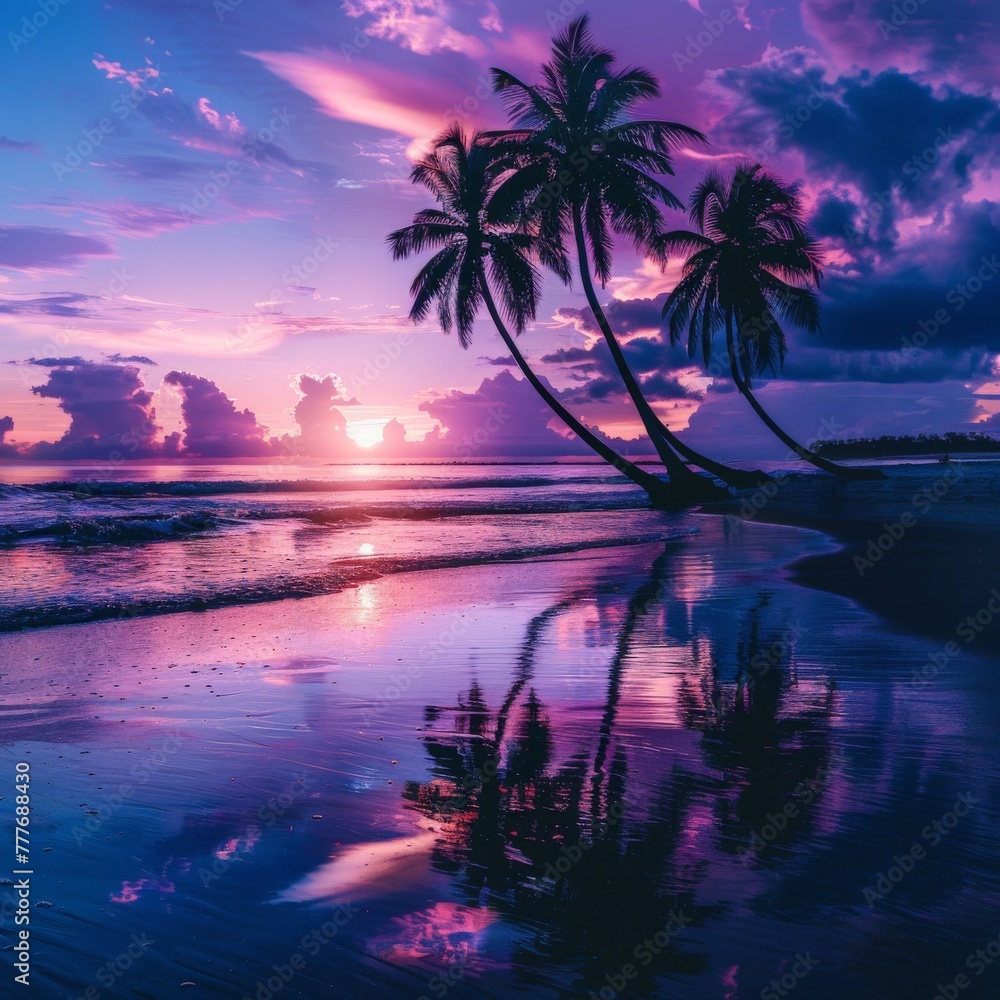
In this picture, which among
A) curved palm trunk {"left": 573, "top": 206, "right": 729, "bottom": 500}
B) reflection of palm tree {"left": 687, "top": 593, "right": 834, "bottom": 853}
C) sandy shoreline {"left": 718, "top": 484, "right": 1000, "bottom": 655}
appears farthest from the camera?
curved palm trunk {"left": 573, "top": 206, "right": 729, "bottom": 500}

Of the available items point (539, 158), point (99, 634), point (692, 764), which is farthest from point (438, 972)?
point (539, 158)

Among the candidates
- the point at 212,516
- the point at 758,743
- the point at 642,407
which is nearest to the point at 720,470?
the point at 642,407

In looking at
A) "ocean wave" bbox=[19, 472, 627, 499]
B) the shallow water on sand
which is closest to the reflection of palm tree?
the shallow water on sand

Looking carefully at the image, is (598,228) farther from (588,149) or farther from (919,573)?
(919,573)

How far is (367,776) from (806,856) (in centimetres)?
194

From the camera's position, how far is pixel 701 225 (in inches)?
1245

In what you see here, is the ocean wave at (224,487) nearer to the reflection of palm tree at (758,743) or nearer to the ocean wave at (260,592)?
the ocean wave at (260,592)

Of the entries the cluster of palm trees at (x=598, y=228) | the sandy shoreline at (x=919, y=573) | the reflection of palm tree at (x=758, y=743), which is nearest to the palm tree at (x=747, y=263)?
the cluster of palm trees at (x=598, y=228)

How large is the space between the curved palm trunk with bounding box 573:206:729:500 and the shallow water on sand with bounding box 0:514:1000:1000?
20.2 meters

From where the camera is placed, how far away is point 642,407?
27031mm

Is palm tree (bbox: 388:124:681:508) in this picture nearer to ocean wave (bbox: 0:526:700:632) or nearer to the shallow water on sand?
ocean wave (bbox: 0:526:700:632)

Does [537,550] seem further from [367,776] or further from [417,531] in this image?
[367,776]

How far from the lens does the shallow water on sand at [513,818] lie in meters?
2.29

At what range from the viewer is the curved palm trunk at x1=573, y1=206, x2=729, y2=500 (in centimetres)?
2534
